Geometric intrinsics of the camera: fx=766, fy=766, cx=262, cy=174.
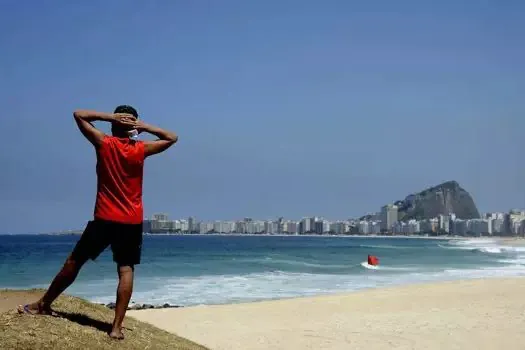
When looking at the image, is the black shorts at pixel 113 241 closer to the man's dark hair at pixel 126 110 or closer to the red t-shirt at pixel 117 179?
the red t-shirt at pixel 117 179

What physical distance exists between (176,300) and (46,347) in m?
19.0

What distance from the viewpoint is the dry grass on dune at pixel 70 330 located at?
491cm

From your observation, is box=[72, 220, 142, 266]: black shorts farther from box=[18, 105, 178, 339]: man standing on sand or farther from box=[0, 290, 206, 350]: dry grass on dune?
box=[0, 290, 206, 350]: dry grass on dune

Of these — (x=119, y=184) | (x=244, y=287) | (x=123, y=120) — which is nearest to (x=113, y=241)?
(x=119, y=184)

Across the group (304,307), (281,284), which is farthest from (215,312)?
(281,284)

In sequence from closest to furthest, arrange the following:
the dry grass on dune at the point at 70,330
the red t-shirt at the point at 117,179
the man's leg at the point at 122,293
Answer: the dry grass on dune at the point at 70,330 → the red t-shirt at the point at 117,179 → the man's leg at the point at 122,293

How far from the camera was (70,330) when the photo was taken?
5223 millimetres

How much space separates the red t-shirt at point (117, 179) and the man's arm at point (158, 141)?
69 millimetres

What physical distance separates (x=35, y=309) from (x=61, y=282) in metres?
0.32

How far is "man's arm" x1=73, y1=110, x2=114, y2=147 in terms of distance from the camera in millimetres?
5094

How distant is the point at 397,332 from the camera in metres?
12.9

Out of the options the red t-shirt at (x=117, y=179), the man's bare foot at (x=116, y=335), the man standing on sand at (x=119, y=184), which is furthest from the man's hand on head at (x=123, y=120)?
the man's bare foot at (x=116, y=335)

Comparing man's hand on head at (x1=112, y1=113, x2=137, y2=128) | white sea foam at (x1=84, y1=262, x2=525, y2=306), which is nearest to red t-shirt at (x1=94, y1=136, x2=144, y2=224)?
man's hand on head at (x1=112, y1=113, x2=137, y2=128)

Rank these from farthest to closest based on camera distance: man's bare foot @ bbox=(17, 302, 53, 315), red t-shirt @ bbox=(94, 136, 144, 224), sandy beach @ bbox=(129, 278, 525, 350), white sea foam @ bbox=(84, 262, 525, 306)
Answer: white sea foam @ bbox=(84, 262, 525, 306)
sandy beach @ bbox=(129, 278, 525, 350)
man's bare foot @ bbox=(17, 302, 53, 315)
red t-shirt @ bbox=(94, 136, 144, 224)
